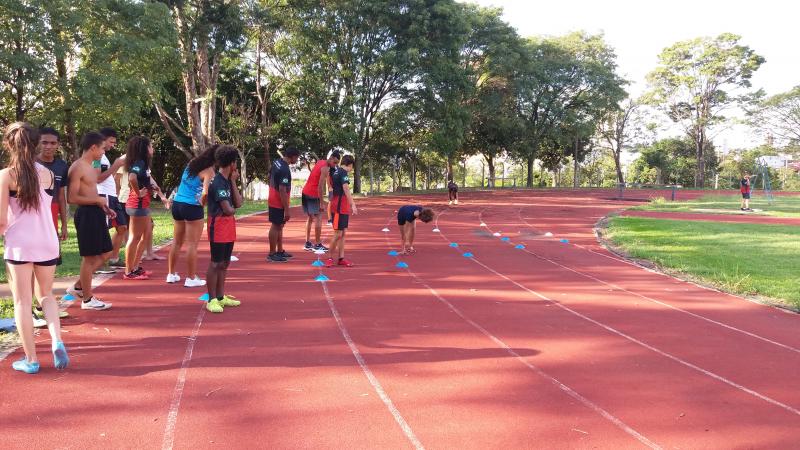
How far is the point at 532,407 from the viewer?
3.67 m

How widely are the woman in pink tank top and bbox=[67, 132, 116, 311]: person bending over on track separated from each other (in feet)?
3.93

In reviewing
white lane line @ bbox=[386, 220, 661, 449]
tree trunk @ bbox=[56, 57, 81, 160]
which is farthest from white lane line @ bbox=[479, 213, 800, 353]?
tree trunk @ bbox=[56, 57, 81, 160]

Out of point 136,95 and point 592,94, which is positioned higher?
point 592,94

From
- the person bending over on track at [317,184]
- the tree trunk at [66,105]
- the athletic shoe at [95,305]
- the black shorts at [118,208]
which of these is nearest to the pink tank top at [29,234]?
the athletic shoe at [95,305]

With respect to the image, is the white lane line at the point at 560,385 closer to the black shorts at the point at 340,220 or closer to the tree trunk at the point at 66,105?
the black shorts at the point at 340,220

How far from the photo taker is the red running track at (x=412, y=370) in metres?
3.28

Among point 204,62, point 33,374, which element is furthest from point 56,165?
point 204,62

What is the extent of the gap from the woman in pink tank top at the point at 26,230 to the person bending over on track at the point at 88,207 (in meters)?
1.20

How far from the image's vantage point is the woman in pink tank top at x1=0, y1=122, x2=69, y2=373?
12.0 feet

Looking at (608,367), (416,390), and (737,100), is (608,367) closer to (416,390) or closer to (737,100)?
(416,390)

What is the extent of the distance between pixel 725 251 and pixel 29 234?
1144cm

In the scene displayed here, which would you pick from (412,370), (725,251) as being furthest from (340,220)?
(725,251)

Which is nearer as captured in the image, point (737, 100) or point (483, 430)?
point (483, 430)

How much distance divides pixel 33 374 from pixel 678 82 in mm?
49834
